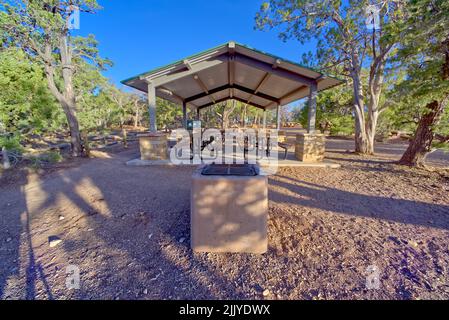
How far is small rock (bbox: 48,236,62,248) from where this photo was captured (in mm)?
2395

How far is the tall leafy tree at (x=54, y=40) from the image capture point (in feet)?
18.9

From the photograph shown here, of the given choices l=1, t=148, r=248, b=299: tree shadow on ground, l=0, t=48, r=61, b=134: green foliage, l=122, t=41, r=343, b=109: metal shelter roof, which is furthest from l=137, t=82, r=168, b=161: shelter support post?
l=0, t=48, r=61, b=134: green foliage

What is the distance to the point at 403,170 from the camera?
548 cm

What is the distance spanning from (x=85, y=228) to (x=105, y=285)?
4.66ft

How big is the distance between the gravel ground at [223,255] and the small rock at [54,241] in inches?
2.3

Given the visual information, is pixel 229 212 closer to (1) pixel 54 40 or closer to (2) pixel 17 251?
(2) pixel 17 251

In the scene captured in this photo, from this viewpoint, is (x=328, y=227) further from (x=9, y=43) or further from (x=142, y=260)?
(x=9, y=43)

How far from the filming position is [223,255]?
213 cm

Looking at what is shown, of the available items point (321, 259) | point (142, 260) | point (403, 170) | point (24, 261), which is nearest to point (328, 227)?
point (321, 259)

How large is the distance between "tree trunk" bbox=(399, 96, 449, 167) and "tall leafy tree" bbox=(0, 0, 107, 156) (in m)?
11.6

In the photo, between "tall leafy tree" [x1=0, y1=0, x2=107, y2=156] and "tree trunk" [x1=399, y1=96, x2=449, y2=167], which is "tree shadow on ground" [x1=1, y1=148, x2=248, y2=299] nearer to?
"tall leafy tree" [x1=0, y1=0, x2=107, y2=156]

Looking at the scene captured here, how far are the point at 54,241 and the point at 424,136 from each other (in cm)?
903

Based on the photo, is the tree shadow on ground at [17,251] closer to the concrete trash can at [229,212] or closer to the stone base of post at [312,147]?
the concrete trash can at [229,212]

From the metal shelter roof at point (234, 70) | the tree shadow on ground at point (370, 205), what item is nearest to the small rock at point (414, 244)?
the tree shadow on ground at point (370, 205)
